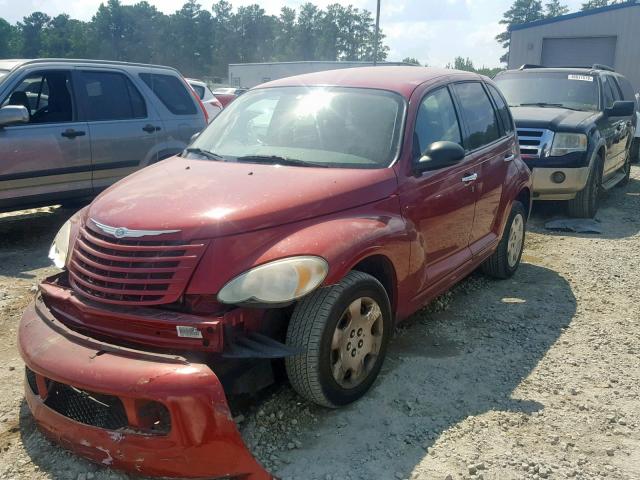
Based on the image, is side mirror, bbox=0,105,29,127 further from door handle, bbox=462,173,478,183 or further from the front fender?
door handle, bbox=462,173,478,183

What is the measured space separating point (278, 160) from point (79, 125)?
375 centimetres

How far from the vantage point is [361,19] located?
9212cm

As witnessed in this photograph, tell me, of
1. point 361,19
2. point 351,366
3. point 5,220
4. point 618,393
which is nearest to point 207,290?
point 351,366

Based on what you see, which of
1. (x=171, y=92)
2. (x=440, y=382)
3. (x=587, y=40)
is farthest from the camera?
(x=587, y=40)

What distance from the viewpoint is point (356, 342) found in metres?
3.20

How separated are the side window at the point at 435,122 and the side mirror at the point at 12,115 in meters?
3.99

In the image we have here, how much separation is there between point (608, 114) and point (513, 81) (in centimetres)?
154

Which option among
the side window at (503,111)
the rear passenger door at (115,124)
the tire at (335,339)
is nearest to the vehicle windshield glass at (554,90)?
the side window at (503,111)

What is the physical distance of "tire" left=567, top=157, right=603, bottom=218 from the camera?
25.5ft

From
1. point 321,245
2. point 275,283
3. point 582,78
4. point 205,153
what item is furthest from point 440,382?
point 582,78

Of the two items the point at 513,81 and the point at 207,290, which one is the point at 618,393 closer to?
the point at 207,290

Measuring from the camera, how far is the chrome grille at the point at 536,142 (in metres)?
7.55

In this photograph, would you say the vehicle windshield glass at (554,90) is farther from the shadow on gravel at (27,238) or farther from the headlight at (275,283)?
the headlight at (275,283)

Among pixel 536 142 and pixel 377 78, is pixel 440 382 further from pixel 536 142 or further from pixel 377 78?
pixel 536 142
